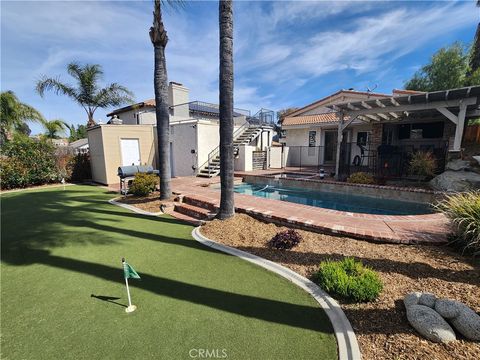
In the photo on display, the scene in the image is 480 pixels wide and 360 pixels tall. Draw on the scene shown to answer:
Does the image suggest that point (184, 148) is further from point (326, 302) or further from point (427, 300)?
point (427, 300)

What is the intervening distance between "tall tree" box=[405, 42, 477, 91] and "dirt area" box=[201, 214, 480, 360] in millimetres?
28855

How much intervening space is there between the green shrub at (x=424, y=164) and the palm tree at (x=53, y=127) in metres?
28.6

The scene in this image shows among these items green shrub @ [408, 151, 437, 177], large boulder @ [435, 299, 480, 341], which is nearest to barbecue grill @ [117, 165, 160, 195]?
large boulder @ [435, 299, 480, 341]

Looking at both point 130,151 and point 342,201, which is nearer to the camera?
point 342,201

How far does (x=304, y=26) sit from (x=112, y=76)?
1717 centimetres

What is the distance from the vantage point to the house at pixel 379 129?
9609mm

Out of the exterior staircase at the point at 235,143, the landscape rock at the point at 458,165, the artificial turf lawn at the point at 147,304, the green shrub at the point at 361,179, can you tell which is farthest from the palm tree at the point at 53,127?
the landscape rock at the point at 458,165

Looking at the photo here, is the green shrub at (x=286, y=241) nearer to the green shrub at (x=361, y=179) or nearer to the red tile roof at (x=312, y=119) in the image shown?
the green shrub at (x=361, y=179)

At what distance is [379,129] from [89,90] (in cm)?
2398

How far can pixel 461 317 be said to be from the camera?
247cm

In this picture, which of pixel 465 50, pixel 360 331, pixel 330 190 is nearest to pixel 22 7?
pixel 360 331

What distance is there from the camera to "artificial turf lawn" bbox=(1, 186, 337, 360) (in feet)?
8.17

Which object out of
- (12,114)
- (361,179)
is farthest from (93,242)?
(12,114)

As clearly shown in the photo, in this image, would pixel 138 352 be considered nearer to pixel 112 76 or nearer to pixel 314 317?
pixel 314 317
